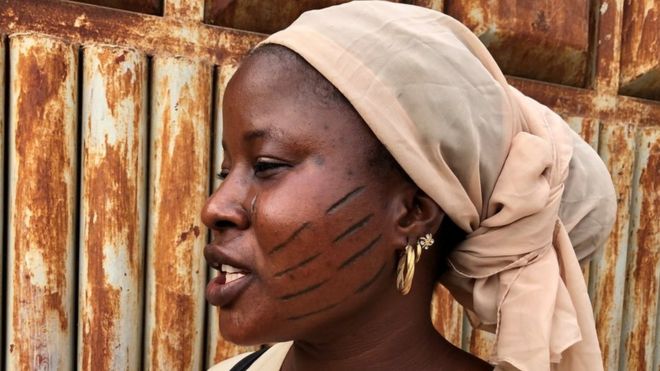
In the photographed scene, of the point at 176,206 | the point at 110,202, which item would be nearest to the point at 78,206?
the point at 110,202

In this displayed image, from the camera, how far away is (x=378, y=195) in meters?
1.10

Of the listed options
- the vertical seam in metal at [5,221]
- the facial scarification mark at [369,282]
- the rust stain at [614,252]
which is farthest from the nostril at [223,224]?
the rust stain at [614,252]

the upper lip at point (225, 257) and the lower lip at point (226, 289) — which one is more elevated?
the upper lip at point (225, 257)

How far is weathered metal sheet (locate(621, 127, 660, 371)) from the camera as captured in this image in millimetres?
2422

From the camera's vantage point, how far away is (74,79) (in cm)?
162

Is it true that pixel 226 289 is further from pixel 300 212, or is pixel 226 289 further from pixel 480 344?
pixel 480 344

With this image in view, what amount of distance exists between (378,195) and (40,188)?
90 centimetres

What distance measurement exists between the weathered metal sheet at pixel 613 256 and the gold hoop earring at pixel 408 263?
4.68 feet

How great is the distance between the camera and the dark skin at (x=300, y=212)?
1064 mm

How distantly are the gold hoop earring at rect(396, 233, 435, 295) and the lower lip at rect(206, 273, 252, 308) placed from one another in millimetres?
253

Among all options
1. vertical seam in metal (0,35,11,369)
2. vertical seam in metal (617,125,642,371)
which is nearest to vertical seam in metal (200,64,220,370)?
vertical seam in metal (0,35,11,369)

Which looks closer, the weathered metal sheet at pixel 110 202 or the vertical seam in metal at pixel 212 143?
the weathered metal sheet at pixel 110 202

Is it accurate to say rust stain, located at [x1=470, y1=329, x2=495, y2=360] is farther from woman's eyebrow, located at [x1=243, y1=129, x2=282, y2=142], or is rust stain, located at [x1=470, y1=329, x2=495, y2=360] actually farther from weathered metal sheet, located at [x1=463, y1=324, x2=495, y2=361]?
woman's eyebrow, located at [x1=243, y1=129, x2=282, y2=142]

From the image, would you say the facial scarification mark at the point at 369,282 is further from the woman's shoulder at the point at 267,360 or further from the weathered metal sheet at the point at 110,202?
the weathered metal sheet at the point at 110,202
